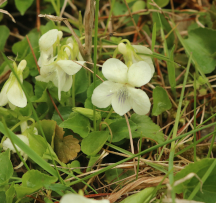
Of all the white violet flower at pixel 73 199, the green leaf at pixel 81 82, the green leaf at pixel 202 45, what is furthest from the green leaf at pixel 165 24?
the white violet flower at pixel 73 199

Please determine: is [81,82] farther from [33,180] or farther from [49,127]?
[33,180]

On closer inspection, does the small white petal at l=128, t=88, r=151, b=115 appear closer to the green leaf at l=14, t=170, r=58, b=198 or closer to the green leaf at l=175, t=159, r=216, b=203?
the green leaf at l=175, t=159, r=216, b=203

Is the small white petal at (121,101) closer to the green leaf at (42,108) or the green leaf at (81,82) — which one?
the green leaf at (81,82)

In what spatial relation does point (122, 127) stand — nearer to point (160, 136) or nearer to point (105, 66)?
point (160, 136)

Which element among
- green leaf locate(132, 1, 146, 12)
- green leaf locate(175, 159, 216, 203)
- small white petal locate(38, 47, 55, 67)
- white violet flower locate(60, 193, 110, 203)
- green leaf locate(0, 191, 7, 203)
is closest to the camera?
white violet flower locate(60, 193, 110, 203)

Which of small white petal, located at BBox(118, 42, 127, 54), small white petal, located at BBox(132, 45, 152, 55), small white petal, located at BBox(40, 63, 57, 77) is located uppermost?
small white petal, located at BBox(118, 42, 127, 54)

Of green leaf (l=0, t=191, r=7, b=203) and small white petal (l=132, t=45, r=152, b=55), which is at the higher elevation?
small white petal (l=132, t=45, r=152, b=55)

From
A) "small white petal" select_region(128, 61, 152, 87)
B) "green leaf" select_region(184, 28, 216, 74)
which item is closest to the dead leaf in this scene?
"small white petal" select_region(128, 61, 152, 87)
